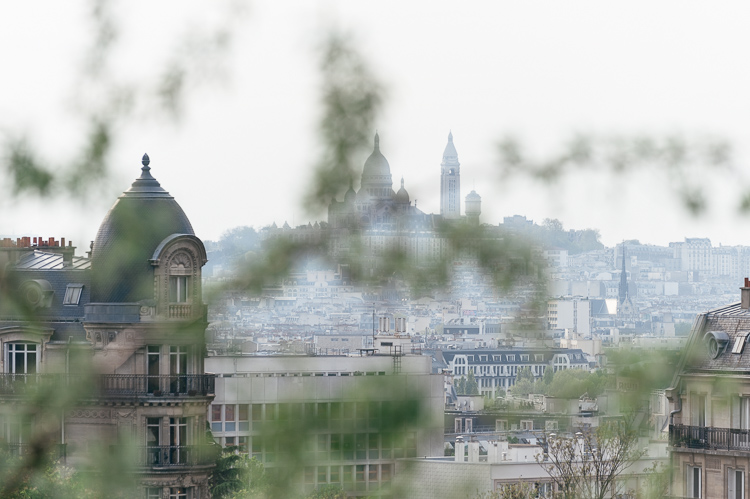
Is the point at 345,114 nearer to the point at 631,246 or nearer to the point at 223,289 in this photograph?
the point at 223,289

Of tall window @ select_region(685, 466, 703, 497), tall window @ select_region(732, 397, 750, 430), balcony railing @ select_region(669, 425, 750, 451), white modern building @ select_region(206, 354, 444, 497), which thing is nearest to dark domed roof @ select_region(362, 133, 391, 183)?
white modern building @ select_region(206, 354, 444, 497)

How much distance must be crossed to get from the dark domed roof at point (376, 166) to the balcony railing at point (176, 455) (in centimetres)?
→ 69

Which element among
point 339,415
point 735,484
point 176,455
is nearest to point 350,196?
point 339,415

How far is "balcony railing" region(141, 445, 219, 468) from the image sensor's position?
324 cm

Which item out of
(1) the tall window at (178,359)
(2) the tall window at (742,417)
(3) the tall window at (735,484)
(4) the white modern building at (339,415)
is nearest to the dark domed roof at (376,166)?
(4) the white modern building at (339,415)

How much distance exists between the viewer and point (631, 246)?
2900 mm

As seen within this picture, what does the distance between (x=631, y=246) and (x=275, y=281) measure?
0.65 meters

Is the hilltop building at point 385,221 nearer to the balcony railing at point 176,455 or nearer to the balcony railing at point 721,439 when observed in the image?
the balcony railing at point 176,455

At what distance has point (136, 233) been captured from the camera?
9.28 ft

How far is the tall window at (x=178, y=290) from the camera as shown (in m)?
3.08

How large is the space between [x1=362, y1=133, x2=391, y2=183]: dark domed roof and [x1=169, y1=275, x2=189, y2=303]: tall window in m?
0.56

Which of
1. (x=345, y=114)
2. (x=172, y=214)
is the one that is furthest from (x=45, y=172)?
(x=345, y=114)

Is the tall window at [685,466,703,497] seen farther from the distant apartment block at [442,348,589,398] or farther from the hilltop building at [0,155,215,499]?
the hilltop building at [0,155,215,499]

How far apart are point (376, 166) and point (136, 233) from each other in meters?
0.47
